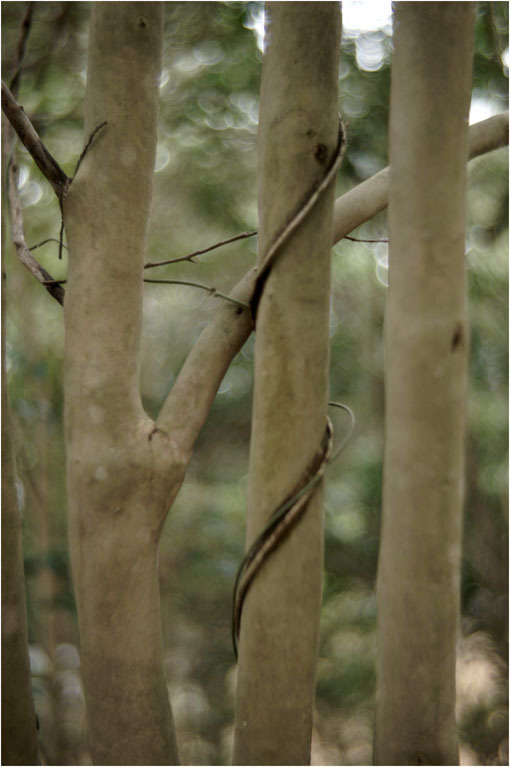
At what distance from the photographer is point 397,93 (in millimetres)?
449

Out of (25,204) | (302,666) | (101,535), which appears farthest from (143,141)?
(25,204)

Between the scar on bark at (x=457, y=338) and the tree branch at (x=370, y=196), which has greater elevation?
the tree branch at (x=370, y=196)

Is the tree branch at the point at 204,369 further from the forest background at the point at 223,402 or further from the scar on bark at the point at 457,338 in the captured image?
the forest background at the point at 223,402

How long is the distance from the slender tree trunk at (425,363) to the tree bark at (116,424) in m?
0.21

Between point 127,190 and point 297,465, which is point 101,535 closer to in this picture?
point 297,465

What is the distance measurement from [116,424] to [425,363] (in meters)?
0.26

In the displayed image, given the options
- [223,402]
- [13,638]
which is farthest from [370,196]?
[223,402]

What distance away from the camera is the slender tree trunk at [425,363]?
1.41 ft

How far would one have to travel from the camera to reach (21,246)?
2.00 feet

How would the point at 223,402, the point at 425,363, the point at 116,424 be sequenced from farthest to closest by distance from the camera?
the point at 223,402
the point at 116,424
the point at 425,363

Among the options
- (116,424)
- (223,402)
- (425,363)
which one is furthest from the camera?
(223,402)

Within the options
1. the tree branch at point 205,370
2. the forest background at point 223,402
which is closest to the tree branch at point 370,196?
the tree branch at point 205,370

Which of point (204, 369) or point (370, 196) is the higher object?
point (370, 196)

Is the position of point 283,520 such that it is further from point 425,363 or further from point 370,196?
point 370,196
